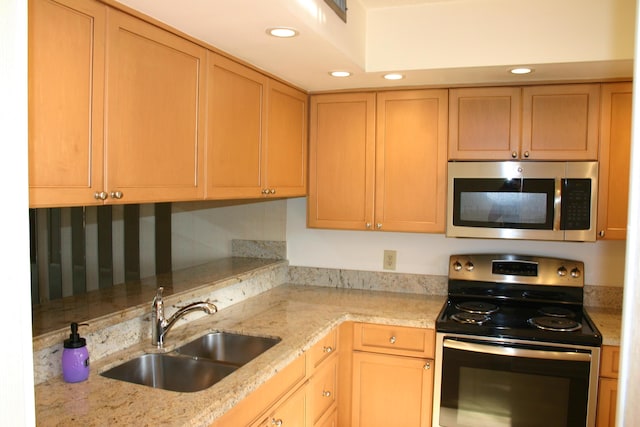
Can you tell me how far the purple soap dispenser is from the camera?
1704mm

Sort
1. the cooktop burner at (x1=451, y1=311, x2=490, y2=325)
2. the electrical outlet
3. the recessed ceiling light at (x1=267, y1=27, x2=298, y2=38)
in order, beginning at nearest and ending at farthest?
the recessed ceiling light at (x1=267, y1=27, x2=298, y2=38) → the cooktop burner at (x1=451, y1=311, x2=490, y2=325) → the electrical outlet

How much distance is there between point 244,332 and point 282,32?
1273 mm

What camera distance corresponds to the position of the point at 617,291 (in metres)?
2.90

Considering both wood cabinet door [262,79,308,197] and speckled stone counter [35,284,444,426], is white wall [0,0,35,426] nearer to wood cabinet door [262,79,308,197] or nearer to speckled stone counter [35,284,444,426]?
speckled stone counter [35,284,444,426]

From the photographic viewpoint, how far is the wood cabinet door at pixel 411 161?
2.92 meters

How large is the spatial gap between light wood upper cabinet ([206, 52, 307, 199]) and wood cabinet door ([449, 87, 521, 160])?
853mm

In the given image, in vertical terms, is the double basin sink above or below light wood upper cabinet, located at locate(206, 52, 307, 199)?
below

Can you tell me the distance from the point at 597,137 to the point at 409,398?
1610 mm

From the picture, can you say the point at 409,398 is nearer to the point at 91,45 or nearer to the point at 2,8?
the point at 91,45

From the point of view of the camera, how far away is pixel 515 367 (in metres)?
2.50

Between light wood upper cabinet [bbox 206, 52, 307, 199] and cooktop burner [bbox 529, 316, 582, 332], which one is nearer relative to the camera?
light wood upper cabinet [bbox 206, 52, 307, 199]

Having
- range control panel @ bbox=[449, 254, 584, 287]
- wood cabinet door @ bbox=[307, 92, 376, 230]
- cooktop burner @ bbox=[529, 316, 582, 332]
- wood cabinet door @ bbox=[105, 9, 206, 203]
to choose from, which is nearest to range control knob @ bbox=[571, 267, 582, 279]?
range control panel @ bbox=[449, 254, 584, 287]

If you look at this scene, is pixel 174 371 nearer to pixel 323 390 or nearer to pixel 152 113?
pixel 323 390

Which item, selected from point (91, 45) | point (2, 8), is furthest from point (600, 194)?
point (2, 8)
